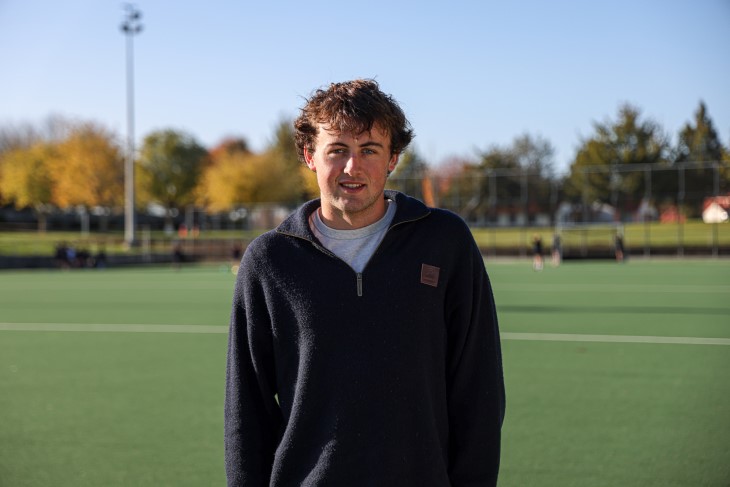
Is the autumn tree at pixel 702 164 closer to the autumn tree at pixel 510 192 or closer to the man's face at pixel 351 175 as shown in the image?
the autumn tree at pixel 510 192

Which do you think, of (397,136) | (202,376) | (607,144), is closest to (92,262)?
(607,144)

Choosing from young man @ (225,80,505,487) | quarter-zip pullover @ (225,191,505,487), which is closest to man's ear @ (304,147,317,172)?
young man @ (225,80,505,487)

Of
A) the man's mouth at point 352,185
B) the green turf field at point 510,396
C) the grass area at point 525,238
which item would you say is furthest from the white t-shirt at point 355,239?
the grass area at point 525,238

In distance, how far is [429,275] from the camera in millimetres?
2637

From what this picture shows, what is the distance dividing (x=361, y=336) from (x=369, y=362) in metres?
0.08

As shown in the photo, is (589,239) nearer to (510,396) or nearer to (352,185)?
(510,396)

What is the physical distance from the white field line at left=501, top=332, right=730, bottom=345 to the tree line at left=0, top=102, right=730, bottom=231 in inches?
1263

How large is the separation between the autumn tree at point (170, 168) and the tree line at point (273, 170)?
9 cm

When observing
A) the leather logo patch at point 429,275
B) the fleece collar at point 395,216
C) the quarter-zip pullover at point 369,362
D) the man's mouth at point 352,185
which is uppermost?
the man's mouth at point 352,185

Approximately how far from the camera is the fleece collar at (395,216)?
2.71 meters

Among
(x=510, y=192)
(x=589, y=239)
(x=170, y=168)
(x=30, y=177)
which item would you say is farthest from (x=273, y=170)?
(x=589, y=239)

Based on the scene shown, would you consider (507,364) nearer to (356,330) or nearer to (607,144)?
(356,330)

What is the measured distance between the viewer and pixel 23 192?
6931 cm

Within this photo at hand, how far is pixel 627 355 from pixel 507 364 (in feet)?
5.23
